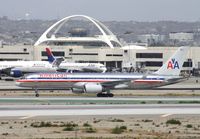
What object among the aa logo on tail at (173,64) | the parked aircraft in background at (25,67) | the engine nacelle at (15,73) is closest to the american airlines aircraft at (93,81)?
the aa logo on tail at (173,64)

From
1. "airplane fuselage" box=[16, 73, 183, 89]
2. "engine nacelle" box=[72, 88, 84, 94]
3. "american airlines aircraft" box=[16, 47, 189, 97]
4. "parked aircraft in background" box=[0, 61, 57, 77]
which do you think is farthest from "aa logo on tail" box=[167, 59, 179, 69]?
"parked aircraft in background" box=[0, 61, 57, 77]

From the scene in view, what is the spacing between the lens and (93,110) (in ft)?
172

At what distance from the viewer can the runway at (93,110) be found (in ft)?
163

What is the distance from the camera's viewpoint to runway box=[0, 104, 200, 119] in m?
49.6

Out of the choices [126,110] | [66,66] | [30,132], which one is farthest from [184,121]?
[66,66]

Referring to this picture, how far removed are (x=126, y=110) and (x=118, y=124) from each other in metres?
9.39

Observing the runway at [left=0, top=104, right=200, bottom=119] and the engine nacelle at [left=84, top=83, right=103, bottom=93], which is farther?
the engine nacelle at [left=84, top=83, right=103, bottom=93]

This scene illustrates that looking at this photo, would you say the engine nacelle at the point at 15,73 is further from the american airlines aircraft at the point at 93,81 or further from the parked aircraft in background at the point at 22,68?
the american airlines aircraft at the point at 93,81

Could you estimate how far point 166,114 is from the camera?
50.1 metres

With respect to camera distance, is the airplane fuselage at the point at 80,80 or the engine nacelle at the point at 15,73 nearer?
the airplane fuselage at the point at 80,80

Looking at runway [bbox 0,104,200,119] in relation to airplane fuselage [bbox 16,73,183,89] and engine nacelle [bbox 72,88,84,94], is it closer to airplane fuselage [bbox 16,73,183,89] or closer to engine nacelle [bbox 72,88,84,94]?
engine nacelle [bbox 72,88,84,94]

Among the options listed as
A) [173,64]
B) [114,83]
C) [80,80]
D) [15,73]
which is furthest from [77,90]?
[15,73]

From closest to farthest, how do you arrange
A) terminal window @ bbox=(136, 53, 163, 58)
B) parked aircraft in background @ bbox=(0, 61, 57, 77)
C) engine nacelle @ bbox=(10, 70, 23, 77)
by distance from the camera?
engine nacelle @ bbox=(10, 70, 23, 77) < parked aircraft in background @ bbox=(0, 61, 57, 77) < terminal window @ bbox=(136, 53, 163, 58)

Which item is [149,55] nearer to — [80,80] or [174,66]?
[174,66]
